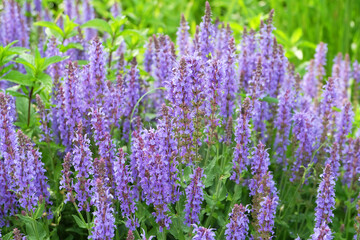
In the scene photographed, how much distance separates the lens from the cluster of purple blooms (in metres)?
3.17

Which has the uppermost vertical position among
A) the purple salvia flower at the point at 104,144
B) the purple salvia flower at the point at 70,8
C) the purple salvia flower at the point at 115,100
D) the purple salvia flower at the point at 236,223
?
the purple salvia flower at the point at 70,8

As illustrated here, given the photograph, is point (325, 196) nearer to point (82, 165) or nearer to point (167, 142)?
point (167, 142)

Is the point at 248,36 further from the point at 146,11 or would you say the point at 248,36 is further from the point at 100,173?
the point at 146,11

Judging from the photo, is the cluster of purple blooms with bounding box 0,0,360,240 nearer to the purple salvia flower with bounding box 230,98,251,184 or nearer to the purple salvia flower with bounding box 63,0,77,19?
the purple salvia flower with bounding box 230,98,251,184

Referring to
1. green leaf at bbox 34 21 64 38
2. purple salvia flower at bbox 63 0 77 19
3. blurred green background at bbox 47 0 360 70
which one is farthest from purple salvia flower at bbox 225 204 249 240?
blurred green background at bbox 47 0 360 70

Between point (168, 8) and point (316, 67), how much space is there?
4.39m

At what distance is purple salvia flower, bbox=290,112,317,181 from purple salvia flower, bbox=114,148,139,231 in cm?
160

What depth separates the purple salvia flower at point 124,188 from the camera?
316 cm

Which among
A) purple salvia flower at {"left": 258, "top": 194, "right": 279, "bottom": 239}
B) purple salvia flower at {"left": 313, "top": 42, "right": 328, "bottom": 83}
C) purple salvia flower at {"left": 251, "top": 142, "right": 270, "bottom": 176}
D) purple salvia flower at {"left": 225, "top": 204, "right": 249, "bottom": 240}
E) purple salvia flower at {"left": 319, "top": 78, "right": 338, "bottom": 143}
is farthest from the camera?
purple salvia flower at {"left": 313, "top": 42, "right": 328, "bottom": 83}

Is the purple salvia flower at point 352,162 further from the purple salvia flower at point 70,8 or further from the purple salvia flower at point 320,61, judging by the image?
the purple salvia flower at point 70,8

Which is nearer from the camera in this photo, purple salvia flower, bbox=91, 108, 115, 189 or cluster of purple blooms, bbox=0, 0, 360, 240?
cluster of purple blooms, bbox=0, 0, 360, 240

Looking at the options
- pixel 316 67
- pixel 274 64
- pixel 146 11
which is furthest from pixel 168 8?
pixel 274 64

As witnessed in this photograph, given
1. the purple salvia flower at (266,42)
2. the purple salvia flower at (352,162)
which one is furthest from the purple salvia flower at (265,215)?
the purple salvia flower at (266,42)

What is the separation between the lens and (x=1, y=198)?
357 cm
